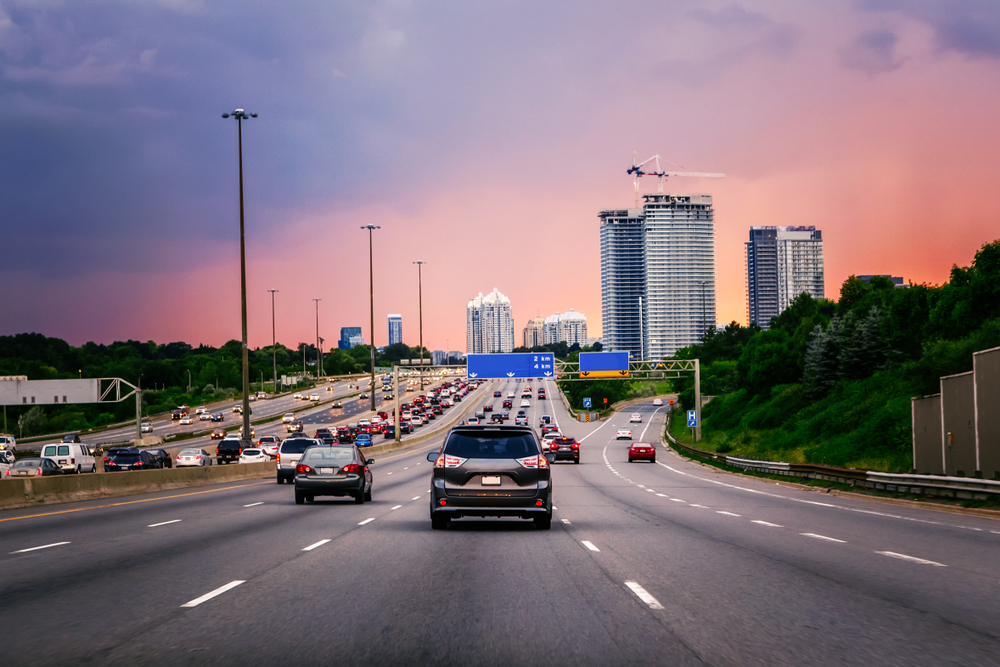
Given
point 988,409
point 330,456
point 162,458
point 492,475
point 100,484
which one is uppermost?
point 988,409

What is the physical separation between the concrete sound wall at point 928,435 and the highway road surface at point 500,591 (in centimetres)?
1468

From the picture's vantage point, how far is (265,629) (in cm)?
803

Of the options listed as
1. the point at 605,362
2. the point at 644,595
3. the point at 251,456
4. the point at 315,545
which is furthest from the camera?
the point at 605,362

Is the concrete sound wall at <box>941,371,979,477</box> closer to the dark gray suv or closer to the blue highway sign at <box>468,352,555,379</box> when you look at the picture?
the dark gray suv

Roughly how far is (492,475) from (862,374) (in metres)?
65.2

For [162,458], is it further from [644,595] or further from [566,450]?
[644,595]

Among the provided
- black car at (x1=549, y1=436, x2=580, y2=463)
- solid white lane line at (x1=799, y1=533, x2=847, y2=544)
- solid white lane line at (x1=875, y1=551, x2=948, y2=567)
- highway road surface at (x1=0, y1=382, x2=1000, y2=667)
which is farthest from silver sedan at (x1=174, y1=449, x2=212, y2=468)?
solid white lane line at (x1=875, y1=551, x2=948, y2=567)

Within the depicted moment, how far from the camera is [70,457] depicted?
2019 inches

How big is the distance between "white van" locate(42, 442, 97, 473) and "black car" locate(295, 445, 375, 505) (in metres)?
29.1

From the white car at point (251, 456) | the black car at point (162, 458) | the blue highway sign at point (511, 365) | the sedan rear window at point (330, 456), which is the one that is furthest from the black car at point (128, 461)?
the blue highway sign at point (511, 365)

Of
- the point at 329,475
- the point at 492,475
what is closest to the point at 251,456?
the point at 329,475

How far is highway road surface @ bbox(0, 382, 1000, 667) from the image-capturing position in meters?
7.21

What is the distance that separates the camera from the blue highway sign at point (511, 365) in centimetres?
7644

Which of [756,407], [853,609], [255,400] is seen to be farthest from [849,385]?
[255,400]
